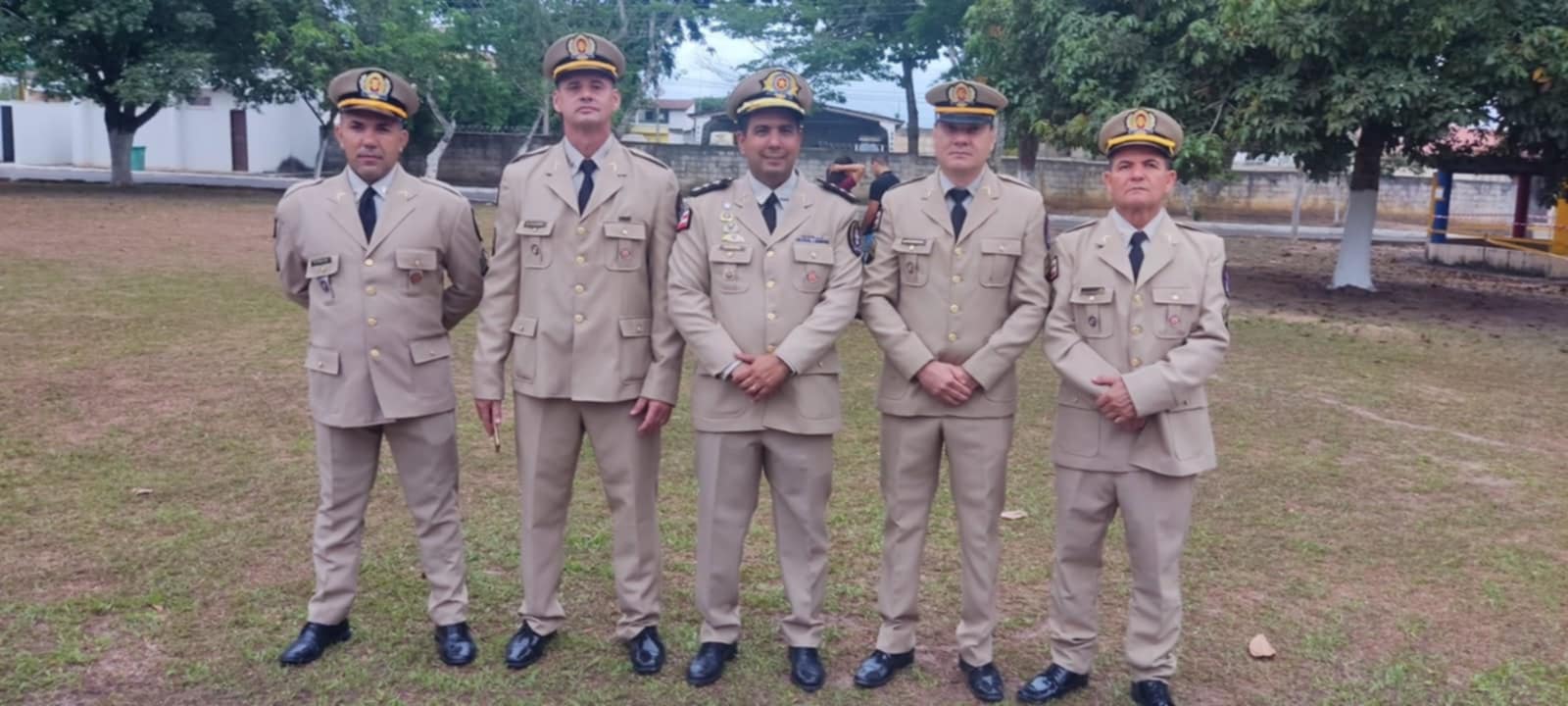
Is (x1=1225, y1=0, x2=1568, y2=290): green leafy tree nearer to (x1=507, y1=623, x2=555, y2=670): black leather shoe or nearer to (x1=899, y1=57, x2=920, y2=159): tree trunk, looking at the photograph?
(x1=507, y1=623, x2=555, y2=670): black leather shoe

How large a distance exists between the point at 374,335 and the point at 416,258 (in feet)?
0.80

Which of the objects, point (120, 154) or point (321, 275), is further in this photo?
point (120, 154)

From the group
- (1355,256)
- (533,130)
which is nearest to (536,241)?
(1355,256)

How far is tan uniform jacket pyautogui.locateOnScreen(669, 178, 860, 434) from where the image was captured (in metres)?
3.52

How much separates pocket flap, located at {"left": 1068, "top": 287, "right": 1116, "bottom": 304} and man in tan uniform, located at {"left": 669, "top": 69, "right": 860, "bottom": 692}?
0.60m

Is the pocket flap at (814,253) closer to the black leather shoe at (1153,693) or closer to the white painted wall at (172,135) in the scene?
the black leather shoe at (1153,693)

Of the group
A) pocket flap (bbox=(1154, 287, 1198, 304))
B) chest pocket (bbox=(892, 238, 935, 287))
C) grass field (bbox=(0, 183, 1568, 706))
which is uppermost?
chest pocket (bbox=(892, 238, 935, 287))

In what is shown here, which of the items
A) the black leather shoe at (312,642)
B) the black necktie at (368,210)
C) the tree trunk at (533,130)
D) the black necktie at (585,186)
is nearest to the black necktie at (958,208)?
the black necktie at (585,186)

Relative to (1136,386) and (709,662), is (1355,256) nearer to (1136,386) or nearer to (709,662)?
(1136,386)

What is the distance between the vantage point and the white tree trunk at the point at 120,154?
922 inches

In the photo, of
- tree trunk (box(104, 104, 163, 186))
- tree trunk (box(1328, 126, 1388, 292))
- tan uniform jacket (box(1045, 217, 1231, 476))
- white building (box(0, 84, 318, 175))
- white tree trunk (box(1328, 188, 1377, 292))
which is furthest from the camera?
white building (box(0, 84, 318, 175))

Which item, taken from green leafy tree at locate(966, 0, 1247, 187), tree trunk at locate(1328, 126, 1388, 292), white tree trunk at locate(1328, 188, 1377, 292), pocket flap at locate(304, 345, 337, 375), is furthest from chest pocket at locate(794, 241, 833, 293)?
white tree trunk at locate(1328, 188, 1377, 292)

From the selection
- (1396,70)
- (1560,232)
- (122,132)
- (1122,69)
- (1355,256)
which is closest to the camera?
(1396,70)

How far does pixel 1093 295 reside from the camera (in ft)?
11.4
